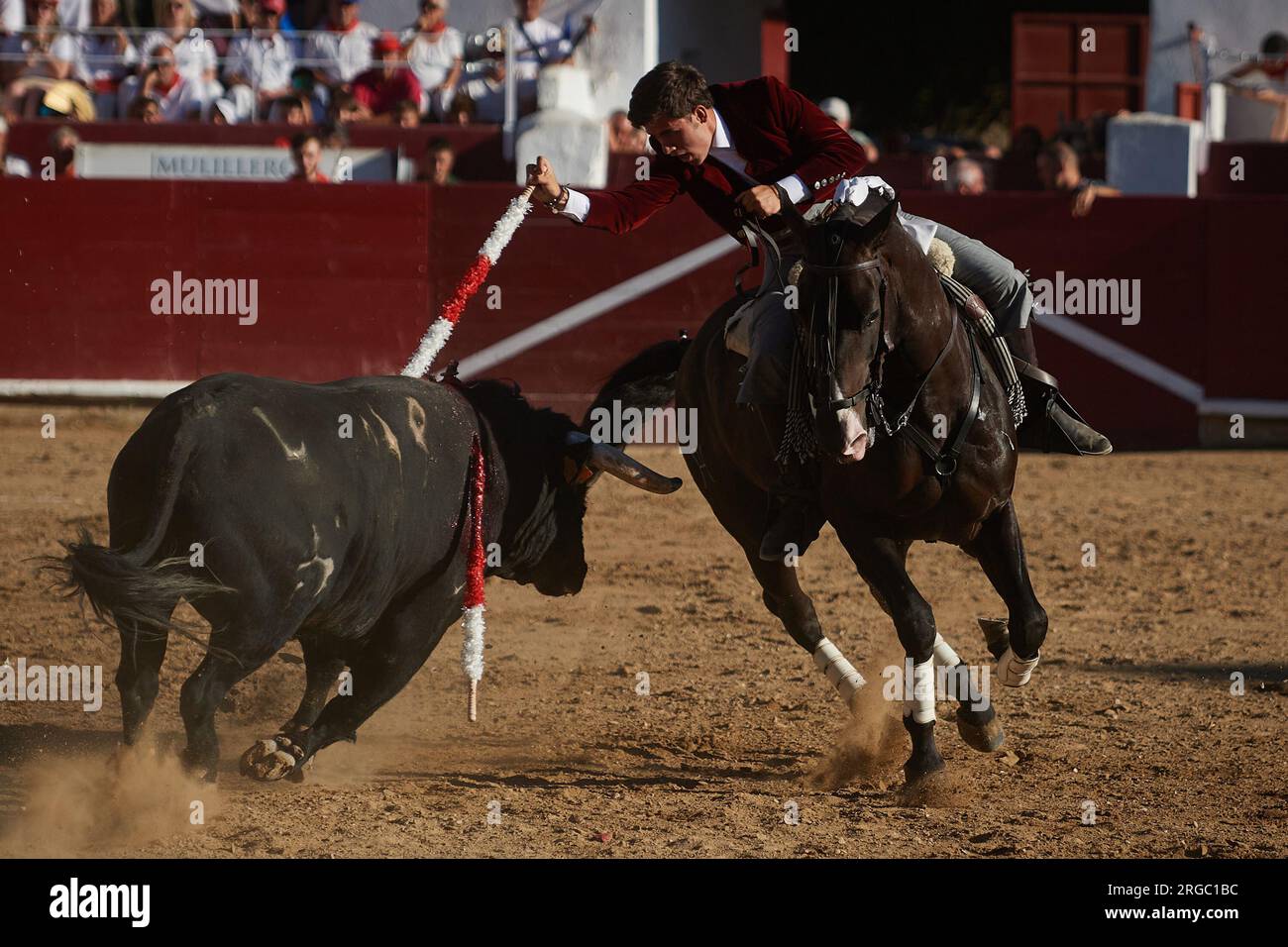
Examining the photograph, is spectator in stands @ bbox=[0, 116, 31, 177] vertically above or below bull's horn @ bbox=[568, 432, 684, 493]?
above

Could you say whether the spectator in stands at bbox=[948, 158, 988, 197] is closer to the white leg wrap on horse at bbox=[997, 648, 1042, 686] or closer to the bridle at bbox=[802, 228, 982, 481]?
the white leg wrap on horse at bbox=[997, 648, 1042, 686]

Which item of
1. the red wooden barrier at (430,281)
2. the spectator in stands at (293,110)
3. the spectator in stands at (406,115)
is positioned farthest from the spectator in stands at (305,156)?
the spectator in stands at (406,115)

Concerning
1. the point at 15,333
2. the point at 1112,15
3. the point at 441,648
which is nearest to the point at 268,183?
the point at 15,333

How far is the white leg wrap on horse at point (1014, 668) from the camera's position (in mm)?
4969

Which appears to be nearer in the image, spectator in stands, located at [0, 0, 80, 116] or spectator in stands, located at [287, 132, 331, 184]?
spectator in stands, located at [287, 132, 331, 184]

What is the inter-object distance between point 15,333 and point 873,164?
6.11m

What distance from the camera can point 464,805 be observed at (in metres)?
4.60

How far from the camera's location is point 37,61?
43.6 ft

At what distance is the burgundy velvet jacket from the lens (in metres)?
4.86

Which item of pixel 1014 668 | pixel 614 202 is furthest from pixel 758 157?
pixel 1014 668

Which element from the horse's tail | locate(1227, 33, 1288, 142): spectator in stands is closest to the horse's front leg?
the horse's tail

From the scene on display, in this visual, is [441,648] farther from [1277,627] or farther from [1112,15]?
[1112,15]

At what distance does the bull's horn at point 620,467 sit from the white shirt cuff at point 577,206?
2.07 feet

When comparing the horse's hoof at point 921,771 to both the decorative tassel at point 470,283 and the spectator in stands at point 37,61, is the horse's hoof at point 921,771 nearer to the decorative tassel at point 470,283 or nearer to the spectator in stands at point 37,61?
the decorative tassel at point 470,283
